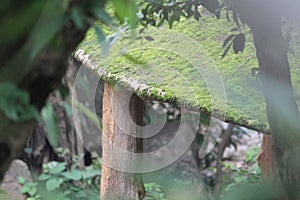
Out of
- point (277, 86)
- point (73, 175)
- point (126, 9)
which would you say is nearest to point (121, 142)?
point (277, 86)

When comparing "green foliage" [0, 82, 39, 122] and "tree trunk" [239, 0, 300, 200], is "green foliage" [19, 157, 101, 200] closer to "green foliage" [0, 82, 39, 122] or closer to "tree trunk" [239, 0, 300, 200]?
"tree trunk" [239, 0, 300, 200]

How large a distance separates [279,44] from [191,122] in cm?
334

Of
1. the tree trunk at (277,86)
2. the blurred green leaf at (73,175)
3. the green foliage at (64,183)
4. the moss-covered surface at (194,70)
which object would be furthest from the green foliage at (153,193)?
the tree trunk at (277,86)

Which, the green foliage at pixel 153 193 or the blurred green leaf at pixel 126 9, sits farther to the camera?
the green foliage at pixel 153 193

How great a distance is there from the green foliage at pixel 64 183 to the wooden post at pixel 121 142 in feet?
3.70

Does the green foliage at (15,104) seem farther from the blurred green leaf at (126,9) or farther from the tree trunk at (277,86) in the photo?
the tree trunk at (277,86)

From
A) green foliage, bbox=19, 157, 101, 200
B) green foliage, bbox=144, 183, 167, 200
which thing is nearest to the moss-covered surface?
green foliage, bbox=144, 183, 167, 200

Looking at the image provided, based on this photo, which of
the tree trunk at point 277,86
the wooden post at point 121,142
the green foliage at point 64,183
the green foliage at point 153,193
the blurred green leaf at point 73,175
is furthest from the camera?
the blurred green leaf at point 73,175

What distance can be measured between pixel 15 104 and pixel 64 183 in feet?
12.6

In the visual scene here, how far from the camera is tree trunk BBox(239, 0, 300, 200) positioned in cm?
136

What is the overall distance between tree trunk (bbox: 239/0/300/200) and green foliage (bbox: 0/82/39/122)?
0.91 m

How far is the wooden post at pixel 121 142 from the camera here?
9.10 ft

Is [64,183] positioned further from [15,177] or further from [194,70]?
[194,70]

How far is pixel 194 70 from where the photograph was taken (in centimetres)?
236
